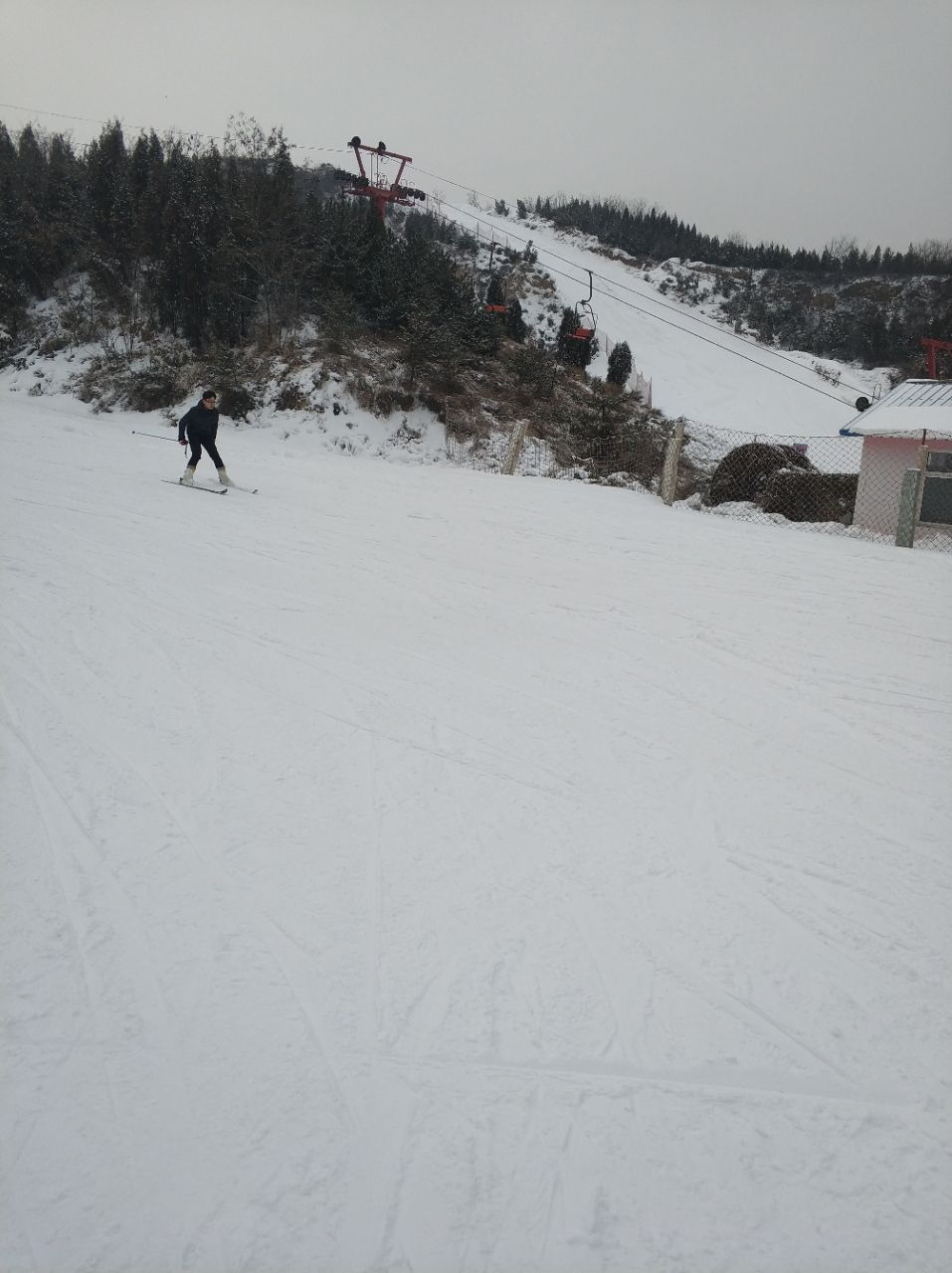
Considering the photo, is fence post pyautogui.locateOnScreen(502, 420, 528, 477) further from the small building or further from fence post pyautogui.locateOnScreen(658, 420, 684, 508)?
the small building

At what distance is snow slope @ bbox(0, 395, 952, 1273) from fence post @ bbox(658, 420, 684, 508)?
6.97 meters

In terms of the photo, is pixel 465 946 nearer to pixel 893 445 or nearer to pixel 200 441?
pixel 200 441

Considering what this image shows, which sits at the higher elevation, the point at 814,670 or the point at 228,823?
the point at 814,670

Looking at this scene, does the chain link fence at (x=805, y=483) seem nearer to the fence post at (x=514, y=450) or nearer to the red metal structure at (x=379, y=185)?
the fence post at (x=514, y=450)

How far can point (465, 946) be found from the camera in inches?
98.7

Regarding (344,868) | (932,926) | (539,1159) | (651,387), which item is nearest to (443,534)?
(344,868)

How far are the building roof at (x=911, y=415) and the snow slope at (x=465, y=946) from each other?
439 inches

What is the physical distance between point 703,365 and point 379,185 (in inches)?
859

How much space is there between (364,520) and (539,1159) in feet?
26.9

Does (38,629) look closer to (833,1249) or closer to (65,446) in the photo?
(833,1249)

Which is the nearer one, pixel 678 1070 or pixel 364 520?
pixel 678 1070

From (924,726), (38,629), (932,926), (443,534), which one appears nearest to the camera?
(932,926)

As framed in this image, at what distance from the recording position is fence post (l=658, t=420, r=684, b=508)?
1177cm

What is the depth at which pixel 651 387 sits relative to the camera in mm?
36500
